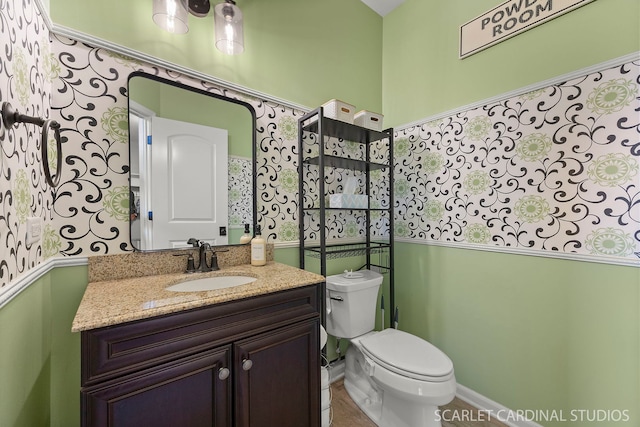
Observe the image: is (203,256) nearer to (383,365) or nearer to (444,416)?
(383,365)

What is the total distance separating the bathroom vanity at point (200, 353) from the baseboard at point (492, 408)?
3.57 feet

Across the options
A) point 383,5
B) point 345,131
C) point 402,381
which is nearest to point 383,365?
point 402,381

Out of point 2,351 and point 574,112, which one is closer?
point 2,351

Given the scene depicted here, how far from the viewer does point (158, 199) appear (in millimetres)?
1201

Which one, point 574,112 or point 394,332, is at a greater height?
point 574,112

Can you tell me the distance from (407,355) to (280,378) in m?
0.72

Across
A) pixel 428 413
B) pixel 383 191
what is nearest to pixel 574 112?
pixel 383 191

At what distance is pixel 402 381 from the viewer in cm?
123

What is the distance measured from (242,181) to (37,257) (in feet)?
2.79

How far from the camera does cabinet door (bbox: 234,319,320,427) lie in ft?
3.02

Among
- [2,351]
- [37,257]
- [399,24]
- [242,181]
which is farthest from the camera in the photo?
[399,24]

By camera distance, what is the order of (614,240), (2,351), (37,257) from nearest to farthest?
(2,351) < (37,257) < (614,240)

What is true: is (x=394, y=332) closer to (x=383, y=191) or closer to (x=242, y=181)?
(x=383, y=191)

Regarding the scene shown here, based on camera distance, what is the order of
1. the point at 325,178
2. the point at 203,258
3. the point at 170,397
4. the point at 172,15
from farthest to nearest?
the point at 325,178, the point at 203,258, the point at 172,15, the point at 170,397
